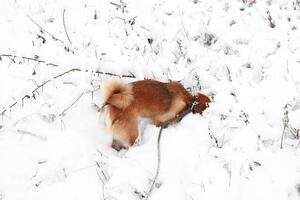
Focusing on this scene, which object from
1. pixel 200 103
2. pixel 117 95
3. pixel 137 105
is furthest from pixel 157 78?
pixel 117 95

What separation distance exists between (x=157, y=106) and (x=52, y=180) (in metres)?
1.11

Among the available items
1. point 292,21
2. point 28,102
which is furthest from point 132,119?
point 292,21

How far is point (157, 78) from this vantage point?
4914mm

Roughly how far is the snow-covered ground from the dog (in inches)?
4.9

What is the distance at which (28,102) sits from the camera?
15.4 ft

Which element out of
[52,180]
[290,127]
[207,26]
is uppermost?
[207,26]

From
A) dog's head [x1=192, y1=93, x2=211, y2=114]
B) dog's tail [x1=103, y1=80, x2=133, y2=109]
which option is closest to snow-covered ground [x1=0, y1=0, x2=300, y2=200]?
dog's head [x1=192, y1=93, x2=211, y2=114]

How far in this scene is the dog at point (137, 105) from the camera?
393cm

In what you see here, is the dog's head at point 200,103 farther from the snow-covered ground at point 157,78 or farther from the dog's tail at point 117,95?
the dog's tail at point 117,95

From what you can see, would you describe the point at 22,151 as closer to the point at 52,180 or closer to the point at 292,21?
the point at 52,180

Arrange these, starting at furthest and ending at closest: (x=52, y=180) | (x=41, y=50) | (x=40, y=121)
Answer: (x=41, y=50)
(x=40, y=121)
(x=52, y=180)

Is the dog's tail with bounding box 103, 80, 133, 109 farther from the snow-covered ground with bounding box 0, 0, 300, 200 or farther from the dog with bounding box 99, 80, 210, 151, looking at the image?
the snow-covered ground with bounding box 0, 0, 300, 200

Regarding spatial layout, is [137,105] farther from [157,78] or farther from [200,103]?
[157,78]

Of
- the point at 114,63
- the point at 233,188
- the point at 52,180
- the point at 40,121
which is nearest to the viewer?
the point at 233,188
